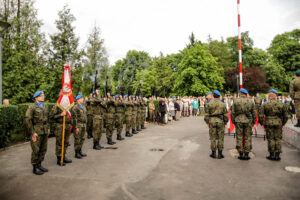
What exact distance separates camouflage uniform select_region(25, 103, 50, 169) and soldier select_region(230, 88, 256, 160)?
5.46 meters

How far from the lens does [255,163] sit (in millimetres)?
5926

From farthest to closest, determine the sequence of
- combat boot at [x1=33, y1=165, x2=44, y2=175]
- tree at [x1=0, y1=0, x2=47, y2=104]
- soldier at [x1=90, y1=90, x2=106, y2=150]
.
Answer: tree at [x1=0, y1=0, x2=47, y2=104] → soldier at [x1=90, y1=90, x2=106, y2=150] → combat boot at [x1=33, y1=165, x2=44, y2=175]

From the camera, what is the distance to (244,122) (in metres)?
6.39

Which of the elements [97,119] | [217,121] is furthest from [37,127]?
[217,121]

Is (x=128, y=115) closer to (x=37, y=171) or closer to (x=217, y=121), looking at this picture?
(x=217, y=121)

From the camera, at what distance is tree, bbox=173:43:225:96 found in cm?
3969

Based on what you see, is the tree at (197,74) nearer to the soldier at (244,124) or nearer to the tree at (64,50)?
the tree at (64,50)

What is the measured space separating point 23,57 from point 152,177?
10.4 meters

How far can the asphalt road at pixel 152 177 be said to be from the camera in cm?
402

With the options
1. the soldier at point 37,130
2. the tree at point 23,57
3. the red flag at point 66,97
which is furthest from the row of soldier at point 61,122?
the tree at point 23,57

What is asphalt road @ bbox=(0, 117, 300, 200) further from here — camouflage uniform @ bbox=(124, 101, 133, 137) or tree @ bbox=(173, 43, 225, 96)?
tree @ bbox=(173, 43, 225, 96)

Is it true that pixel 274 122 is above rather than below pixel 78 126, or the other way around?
above

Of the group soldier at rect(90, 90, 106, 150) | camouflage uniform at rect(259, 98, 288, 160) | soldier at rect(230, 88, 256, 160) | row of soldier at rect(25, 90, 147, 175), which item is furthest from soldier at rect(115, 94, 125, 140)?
camouflage uniform at rect(259, 98, 288, 160)

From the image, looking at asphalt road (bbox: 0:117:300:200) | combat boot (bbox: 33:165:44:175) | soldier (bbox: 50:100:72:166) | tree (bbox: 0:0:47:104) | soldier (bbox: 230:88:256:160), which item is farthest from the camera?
tree (bbox: 0:0:47:104)
